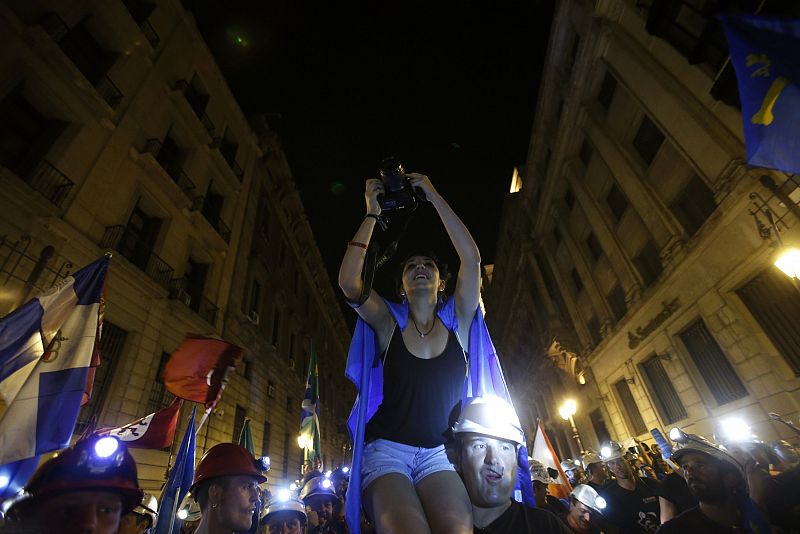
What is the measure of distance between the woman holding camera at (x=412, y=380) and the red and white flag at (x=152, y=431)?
6.96 meters

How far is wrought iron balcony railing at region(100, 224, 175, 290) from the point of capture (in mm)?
10266

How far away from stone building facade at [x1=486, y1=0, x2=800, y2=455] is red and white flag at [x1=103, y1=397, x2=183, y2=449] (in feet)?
45.5

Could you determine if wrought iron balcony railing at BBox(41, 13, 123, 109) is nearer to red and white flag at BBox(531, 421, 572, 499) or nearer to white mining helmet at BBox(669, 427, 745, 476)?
white mining helmet at BBox(669, 427, 745, 476)

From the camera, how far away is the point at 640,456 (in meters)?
11.4

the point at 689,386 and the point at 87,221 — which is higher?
the point at 87,221

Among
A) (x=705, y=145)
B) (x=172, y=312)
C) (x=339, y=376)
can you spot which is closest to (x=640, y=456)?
(x=705, y=145)

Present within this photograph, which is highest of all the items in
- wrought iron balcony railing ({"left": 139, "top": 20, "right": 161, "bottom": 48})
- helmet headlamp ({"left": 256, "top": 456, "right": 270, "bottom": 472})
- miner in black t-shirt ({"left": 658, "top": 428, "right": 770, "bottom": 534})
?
wrought iron balcony railing ({"left": 139, "top": 20, "right": 161, "bottom": 48})

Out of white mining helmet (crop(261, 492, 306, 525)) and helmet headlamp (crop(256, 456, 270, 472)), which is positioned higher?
helmet headlamp (crop(256, 456, 270, 472))

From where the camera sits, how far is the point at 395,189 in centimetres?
266

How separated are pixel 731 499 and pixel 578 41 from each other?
19.5m

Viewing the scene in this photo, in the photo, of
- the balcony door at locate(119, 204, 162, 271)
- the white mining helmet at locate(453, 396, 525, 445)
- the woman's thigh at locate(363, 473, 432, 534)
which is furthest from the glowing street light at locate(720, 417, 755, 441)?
the balcony door at locate(119, 204, 162, 271)

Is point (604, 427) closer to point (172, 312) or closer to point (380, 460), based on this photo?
point (172, 312)

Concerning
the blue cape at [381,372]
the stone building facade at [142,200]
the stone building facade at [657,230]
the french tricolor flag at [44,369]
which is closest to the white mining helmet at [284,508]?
the french tricolor flag at [44,369]

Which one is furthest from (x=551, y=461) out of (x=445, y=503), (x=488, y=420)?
(x=445, y=503)
